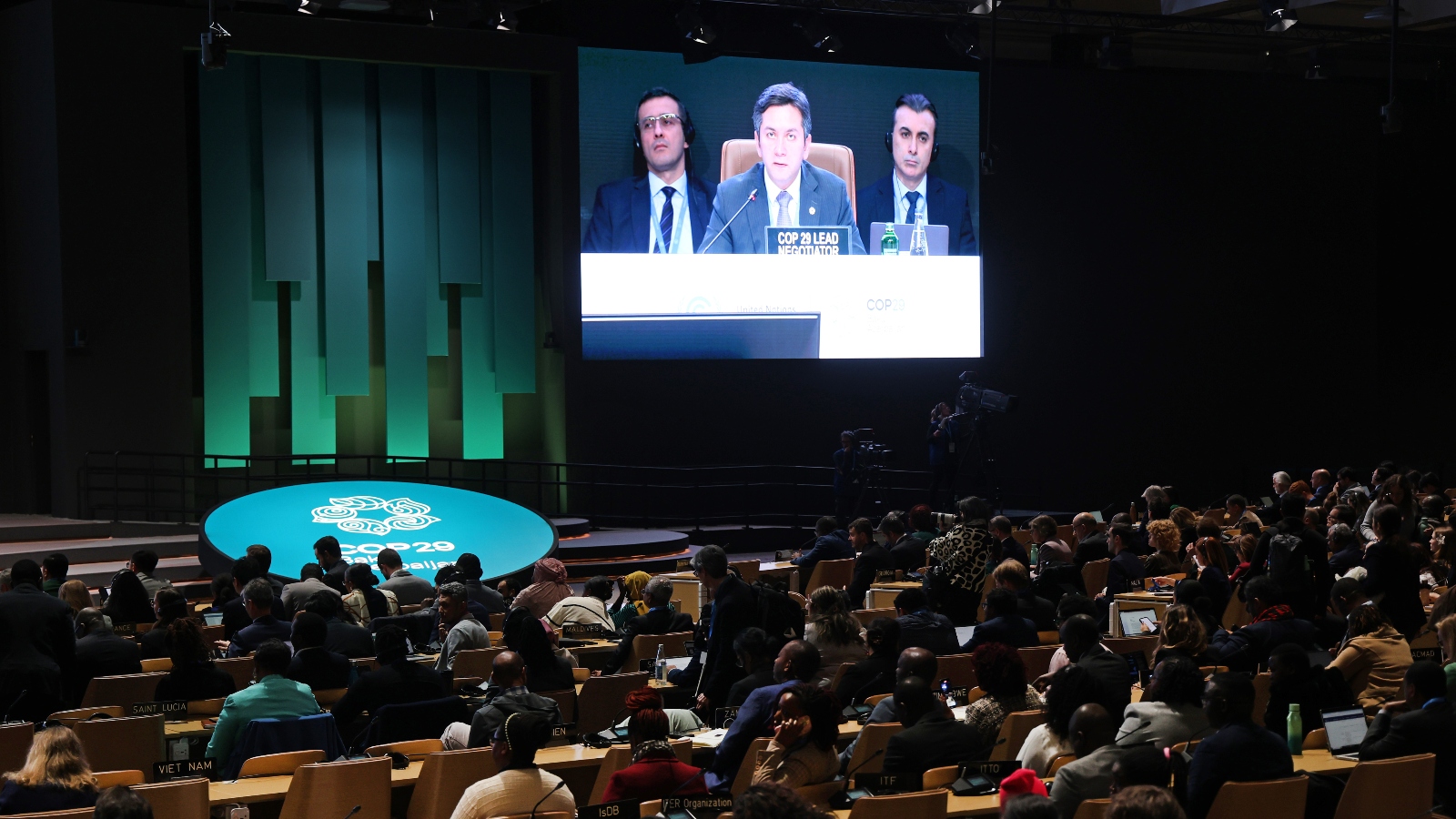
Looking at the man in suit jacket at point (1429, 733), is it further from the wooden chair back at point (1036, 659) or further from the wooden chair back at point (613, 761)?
the wooden chair back at point (613, 761)

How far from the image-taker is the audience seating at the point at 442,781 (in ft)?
16.4

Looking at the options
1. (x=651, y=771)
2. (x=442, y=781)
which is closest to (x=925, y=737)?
(x=651, y=771)

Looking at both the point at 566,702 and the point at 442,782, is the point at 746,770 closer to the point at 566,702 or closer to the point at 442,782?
the point at 442,782

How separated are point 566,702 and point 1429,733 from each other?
3.46 m

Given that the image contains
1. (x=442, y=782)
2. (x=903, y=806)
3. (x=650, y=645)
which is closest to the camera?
(x=903, y=806)

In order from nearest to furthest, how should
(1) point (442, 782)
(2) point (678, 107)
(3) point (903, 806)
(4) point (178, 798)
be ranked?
(3) point (903, 806), (4) point (178, 798), (1) point (442, 782), (2) point (678, 107)

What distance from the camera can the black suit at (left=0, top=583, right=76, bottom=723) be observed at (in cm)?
641

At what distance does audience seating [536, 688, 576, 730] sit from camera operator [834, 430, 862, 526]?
8337 millimetres

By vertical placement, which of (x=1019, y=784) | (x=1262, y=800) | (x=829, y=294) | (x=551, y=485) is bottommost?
(x=551, y=485)

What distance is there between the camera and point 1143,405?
62.3 feet

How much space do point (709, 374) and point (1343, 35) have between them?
9398 millimetres

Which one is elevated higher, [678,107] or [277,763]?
[678,107]

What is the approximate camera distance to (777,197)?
15.9 metres

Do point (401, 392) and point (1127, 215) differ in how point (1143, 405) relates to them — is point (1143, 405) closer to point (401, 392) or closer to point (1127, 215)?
point (1127, 215)
